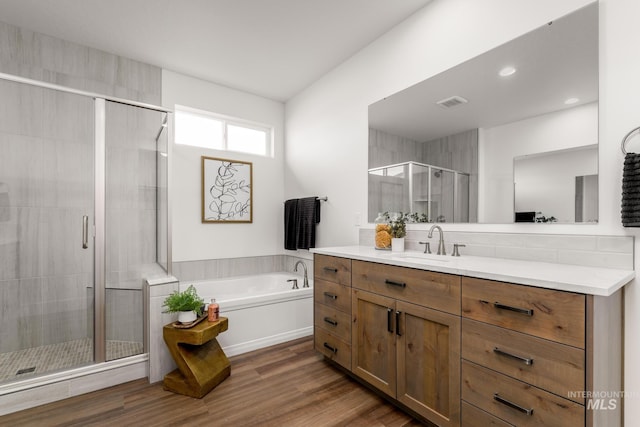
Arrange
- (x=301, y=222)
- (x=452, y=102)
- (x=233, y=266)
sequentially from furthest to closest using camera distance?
(x=233, y=266) → (x=301, y=222) → (x=452, y=102)

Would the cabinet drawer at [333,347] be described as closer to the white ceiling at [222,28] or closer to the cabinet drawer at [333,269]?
the cabinet drawer at [333,269]

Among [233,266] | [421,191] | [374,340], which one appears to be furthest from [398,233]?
[233,266]

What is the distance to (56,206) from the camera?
2.45 meters

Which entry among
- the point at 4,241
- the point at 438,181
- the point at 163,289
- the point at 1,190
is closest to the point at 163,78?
the point at 1,190

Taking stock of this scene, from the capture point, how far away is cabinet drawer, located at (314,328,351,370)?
2.10 metres

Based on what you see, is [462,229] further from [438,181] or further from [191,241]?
[191,241]

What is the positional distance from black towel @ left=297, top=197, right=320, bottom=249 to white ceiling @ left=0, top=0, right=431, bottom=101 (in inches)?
56.1

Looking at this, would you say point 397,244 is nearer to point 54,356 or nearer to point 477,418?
point 477,418

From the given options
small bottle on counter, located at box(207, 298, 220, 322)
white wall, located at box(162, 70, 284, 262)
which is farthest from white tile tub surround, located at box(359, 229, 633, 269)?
white wall, located at box(162, 70, 284, 262)

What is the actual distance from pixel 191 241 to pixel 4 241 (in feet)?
4.75

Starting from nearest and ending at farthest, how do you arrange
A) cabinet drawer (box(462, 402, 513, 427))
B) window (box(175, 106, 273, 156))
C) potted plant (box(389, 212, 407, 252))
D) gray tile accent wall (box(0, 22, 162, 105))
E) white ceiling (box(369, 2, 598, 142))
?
cabinet drawer (box(462, 402, 513, 427))
white ceiling (box(369, 2, 598, 142))
potted plant (box(389, 212, 407, 252))
gray tile accent wall (box(0, 22, 162, 105))
window (box(175, 106, 273, 156))

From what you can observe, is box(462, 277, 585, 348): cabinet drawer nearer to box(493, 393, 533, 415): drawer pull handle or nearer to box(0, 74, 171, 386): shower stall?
box(493, 393, 533, 415): drawer pull handle

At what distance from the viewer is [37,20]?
7.98ft

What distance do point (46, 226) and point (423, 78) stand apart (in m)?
3.21
